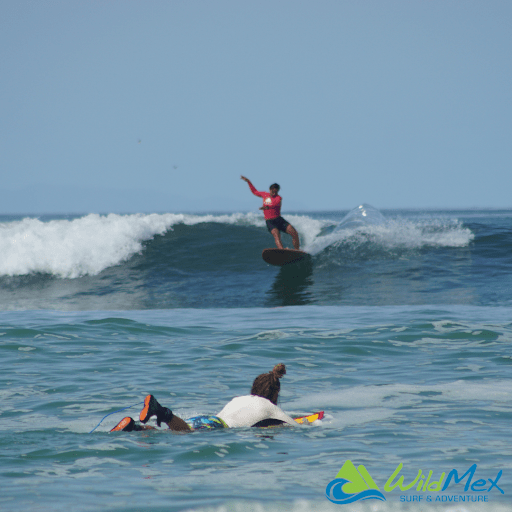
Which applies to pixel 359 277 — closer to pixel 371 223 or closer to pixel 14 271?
pixel 371 223

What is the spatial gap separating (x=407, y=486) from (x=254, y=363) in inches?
195

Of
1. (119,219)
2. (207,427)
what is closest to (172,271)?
(119,219)

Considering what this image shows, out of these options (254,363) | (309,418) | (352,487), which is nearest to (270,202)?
(254,363)

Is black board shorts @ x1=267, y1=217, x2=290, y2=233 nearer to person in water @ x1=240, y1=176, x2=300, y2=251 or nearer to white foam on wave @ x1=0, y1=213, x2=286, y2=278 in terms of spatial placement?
person in water @ x1=240, y1=176, x2=300, y2=251

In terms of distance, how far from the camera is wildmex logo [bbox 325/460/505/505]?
4.19 metres

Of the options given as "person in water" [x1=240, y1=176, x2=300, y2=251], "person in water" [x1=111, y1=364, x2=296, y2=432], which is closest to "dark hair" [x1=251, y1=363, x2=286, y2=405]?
"person in water" [x1=111, y1=364, x2=296, y2=432]

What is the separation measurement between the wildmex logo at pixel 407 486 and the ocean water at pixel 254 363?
0.08 feet

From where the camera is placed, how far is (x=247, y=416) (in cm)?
611

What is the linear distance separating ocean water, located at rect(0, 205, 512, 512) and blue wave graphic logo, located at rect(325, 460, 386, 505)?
76 millimetres

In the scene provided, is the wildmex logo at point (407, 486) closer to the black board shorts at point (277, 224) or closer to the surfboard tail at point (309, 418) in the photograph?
the surfboard tail at point (309, 418)

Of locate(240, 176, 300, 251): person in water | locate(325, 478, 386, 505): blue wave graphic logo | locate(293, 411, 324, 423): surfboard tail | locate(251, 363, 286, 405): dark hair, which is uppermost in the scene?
locate(240, 176, 300, 251): person in water

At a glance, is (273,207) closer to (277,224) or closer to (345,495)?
(277,224)

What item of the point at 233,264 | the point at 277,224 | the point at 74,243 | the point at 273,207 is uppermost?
the point at 273,207

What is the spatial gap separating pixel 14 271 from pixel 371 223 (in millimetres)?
12834
